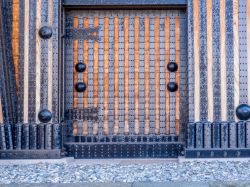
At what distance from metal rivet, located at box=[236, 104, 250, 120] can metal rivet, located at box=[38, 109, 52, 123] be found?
285 cm

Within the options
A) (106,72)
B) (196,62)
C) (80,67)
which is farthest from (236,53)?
(80,67)

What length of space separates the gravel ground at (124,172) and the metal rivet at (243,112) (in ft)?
2.14

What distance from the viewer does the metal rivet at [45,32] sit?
580 cm

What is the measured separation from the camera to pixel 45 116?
5.75 m

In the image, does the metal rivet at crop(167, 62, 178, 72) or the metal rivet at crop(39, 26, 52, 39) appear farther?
the metal rivet at crop(167, 62, 178, 72)

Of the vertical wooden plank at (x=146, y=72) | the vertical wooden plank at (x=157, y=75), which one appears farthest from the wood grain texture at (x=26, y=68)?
the vertical wooden plank at (x=157, y=75)

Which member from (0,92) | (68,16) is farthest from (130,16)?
(0,92)

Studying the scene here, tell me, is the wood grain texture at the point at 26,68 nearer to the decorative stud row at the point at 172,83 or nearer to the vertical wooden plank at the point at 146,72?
the vertical wooden plank at the point at 146,72

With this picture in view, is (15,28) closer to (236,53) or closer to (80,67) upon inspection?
(80,67)

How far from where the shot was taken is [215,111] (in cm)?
573

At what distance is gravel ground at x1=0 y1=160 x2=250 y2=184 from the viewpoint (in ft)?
14.6

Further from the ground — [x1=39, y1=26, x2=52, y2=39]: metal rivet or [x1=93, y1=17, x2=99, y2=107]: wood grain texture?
[x1=39, y1=26, x2=52, y2=39]: metal rivet

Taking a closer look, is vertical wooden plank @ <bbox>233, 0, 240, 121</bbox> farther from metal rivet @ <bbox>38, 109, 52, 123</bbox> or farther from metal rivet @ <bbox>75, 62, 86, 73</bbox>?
metal rivet @ <bbox>38, 109, 52, 123</bbox>

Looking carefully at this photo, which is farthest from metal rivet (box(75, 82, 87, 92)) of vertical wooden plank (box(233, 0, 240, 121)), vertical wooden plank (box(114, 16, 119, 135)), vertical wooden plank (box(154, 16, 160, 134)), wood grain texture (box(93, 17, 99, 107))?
vertical wooden plank (box(233, 0, 240, 121))
